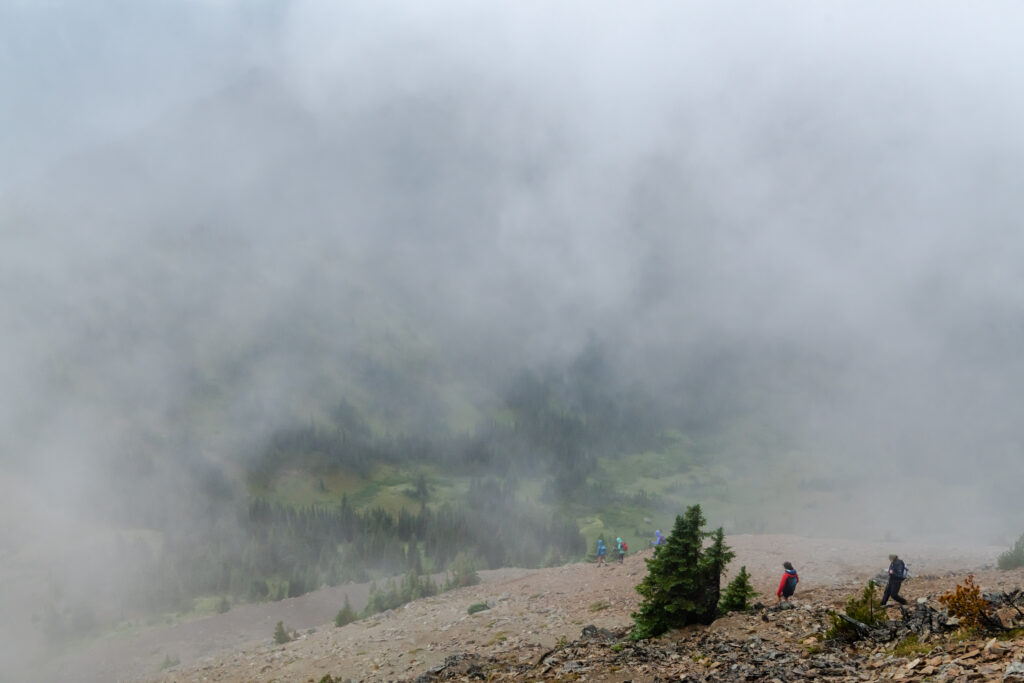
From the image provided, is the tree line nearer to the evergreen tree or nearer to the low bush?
the evergreen tree

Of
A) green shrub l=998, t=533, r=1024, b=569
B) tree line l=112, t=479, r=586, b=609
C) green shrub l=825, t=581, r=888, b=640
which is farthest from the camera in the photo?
tree line l=112, t=479, r=586, b=609

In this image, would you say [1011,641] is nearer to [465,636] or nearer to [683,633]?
[683,633]

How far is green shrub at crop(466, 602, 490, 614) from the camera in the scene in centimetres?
4234

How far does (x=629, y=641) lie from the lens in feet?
73.4

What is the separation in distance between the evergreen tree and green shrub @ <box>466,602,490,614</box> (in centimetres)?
2157

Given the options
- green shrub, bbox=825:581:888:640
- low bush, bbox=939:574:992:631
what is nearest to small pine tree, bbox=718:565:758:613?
green shrub, bbox=825:581:888:640

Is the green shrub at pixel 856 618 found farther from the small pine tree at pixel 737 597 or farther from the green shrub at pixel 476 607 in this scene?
the green shrub at pixel 476 607

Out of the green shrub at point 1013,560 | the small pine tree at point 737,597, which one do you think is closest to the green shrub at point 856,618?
the small pine tree at point 737,597

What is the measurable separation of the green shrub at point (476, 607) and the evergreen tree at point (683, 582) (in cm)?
2157

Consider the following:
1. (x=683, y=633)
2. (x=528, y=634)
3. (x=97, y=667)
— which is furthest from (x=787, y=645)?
(x=97, y=667)

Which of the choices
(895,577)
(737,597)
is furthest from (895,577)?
(737,597)

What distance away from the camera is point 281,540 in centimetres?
17862

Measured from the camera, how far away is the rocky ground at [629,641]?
1473 centimetres

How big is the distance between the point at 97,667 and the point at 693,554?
101076mm
